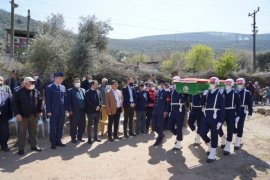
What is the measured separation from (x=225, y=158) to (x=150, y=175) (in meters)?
2.60

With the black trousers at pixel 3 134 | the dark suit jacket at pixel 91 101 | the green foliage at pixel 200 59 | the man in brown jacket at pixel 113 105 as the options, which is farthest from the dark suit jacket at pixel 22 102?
the green foliage at pixel 200 59

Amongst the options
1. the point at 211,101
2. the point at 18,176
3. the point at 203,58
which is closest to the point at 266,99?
the point at 211,101

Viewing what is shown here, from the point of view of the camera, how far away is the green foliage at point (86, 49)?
787 inches

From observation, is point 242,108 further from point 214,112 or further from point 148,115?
point 148,115

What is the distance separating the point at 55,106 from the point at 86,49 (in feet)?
39.3

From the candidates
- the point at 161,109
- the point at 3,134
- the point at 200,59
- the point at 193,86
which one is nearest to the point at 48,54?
the point at 3,134

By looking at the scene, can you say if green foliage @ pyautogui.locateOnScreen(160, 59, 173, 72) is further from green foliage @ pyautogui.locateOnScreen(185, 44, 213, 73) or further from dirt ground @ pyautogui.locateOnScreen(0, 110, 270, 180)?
dirt ground @ pyautogui.locateOnScreen(0, 110, 270, 180)

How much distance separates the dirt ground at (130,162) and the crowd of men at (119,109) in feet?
1.12

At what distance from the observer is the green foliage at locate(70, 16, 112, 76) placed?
2000 cm

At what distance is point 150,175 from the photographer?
23.5 ft

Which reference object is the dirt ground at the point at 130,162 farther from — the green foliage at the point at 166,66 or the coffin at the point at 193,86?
the green foliage at the point at 166,66

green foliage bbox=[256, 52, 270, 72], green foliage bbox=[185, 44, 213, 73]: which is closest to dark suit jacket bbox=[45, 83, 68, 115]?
green foliage bbox=[185, 44, 213, 73]

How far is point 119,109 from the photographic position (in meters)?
10.2

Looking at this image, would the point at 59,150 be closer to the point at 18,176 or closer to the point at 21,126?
the point at 21,126
